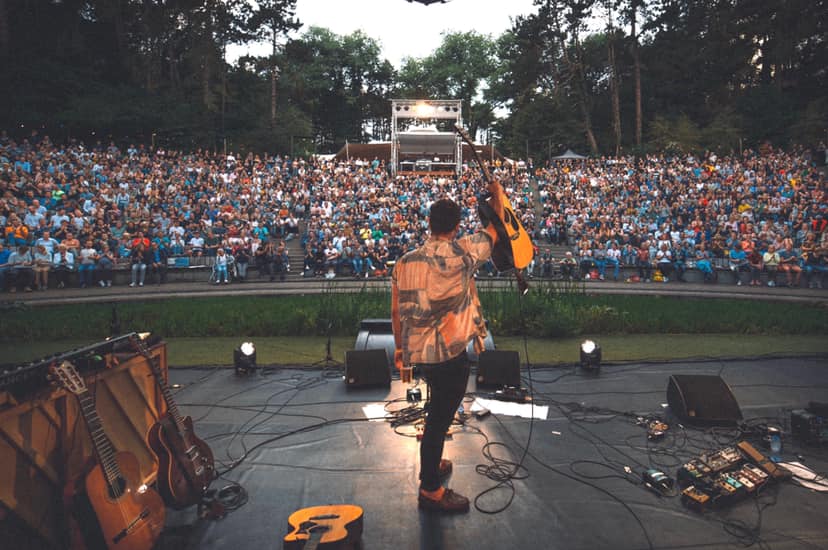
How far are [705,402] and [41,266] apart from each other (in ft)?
53.1

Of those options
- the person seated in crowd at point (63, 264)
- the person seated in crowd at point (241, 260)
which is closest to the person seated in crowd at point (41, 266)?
the person seated in crowd at point (63, 264)

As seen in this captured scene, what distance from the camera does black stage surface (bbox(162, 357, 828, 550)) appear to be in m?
2.94

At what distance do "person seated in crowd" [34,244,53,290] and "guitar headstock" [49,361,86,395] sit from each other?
13.9 meters

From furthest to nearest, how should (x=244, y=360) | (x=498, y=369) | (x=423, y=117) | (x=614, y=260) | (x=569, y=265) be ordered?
(x=423, y=117) → (x=614, y=260) → (x=569, y=265) → (x=244, y=360) → (x=498, y=369)

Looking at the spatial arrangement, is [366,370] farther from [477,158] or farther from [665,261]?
[665,261]

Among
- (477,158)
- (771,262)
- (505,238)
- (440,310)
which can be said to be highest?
(477,158)

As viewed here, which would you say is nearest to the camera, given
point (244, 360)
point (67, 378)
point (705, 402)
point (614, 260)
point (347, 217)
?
point (67, 378)

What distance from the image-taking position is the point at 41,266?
45.6 ft

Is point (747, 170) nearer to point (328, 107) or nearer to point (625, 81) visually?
point (625, 81)

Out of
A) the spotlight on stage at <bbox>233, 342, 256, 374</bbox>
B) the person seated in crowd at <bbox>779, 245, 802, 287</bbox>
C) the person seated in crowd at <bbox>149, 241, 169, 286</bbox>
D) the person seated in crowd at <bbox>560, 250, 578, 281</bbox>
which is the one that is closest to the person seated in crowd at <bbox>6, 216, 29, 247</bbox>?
the person seated in crowd at <bbox>149, 241, 169, 286</bbox>

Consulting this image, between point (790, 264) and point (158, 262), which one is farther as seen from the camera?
point (158, 262)

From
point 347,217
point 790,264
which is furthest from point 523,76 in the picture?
point 790,264

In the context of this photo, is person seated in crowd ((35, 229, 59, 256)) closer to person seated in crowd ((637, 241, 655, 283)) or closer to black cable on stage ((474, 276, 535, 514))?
black cable on stage ((474, 276, 535, 514))

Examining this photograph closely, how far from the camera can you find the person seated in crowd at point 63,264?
46.8ft
